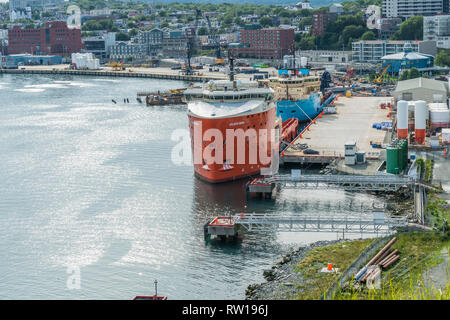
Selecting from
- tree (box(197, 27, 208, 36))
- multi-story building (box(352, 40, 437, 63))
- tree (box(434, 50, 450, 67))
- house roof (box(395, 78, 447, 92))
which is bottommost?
house roof (box(395, 78, 447, 92))

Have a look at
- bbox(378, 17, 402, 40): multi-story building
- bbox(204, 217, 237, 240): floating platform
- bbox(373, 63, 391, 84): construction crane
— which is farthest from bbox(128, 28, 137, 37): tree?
bbox(204, 217, 237, 240): floating platform

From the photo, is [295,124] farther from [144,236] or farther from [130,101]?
[130,101]

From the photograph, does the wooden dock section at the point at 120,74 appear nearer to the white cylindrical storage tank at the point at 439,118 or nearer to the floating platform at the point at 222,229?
the white cylindrical storage tank at the point at 439,118

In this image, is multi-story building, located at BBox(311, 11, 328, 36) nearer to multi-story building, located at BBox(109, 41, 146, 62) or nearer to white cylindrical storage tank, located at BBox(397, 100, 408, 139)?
multi-story building, located at BBox(109, 41, 146, 62)

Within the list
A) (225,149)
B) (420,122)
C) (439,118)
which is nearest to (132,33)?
(439,118)

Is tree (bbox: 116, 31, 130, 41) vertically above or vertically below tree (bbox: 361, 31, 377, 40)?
above

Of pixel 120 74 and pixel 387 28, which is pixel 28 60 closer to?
pixel 120 74

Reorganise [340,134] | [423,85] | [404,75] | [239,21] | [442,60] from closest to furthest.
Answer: [340,134] → [423,85] → [404,75] → [442,60] → [239,21]
